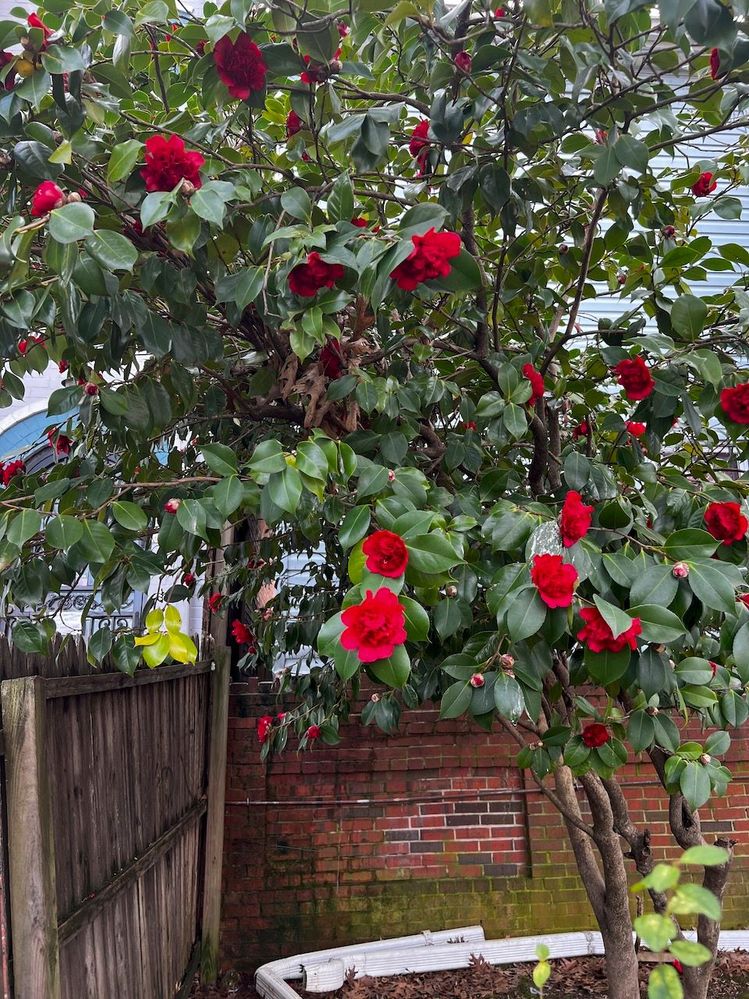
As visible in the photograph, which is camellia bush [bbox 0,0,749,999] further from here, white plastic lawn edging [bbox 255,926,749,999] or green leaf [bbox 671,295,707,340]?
white plastic lawn edging [bbox 255,926,749,999]

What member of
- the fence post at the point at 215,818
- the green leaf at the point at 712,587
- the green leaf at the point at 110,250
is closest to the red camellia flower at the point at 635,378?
the green leaf at the point at 712,587

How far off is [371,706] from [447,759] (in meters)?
1.33

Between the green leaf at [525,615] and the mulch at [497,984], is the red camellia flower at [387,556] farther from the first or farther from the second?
the mulch at [497,984]

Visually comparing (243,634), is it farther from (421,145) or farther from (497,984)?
(421,145)

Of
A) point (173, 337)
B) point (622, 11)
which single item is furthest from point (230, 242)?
point (622, 11)

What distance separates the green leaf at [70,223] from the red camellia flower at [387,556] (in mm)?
636

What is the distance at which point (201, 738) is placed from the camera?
3.64 metres

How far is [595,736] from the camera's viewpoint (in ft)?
5.71

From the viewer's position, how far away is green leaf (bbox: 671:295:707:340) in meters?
1.85

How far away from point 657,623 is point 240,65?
127cm

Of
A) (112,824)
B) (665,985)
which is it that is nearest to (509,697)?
(665,985)


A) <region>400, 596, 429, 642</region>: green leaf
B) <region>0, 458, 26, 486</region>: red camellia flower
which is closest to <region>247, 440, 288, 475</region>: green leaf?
<region>400, 596, 429, 642</region>: green leaf

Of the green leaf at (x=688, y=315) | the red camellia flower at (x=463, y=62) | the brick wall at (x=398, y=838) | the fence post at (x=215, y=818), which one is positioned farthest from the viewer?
the brick wall at (x=398, y=838)

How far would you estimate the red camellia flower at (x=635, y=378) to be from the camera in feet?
6.02
